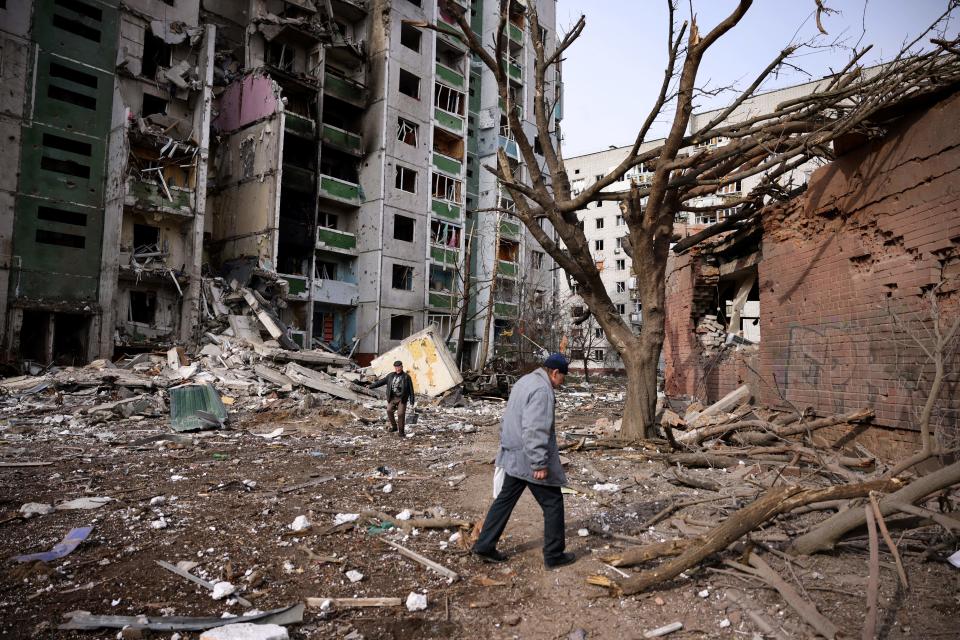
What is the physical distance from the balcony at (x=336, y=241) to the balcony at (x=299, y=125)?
4122mm

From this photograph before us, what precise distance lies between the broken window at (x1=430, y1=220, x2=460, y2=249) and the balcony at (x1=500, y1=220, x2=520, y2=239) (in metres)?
2.53

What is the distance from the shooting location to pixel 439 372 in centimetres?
1619

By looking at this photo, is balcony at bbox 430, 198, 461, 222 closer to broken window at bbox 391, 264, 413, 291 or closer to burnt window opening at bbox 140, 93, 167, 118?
broken window at bbox 391, 264, 413, 291

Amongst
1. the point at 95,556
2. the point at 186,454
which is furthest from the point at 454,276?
the point at 95,556

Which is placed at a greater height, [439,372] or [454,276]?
[454,276]

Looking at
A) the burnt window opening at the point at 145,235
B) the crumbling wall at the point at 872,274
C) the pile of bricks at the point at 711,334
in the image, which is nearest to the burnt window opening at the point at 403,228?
the burnt window opening at the point at 145,235

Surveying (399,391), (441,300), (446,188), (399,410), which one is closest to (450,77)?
(446,188)

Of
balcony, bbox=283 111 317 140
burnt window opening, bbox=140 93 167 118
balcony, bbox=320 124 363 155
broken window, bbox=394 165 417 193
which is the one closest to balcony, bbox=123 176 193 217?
burnt window opening, bbox=140 93 167 118

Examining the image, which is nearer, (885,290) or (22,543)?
(22,543)

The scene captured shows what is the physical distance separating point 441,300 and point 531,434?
25.4 m

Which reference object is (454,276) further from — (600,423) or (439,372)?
(600,423)

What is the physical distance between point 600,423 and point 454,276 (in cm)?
1994

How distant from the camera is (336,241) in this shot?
84.4ft

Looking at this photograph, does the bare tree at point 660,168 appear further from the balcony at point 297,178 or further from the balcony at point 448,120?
the balcony at point 448,120
